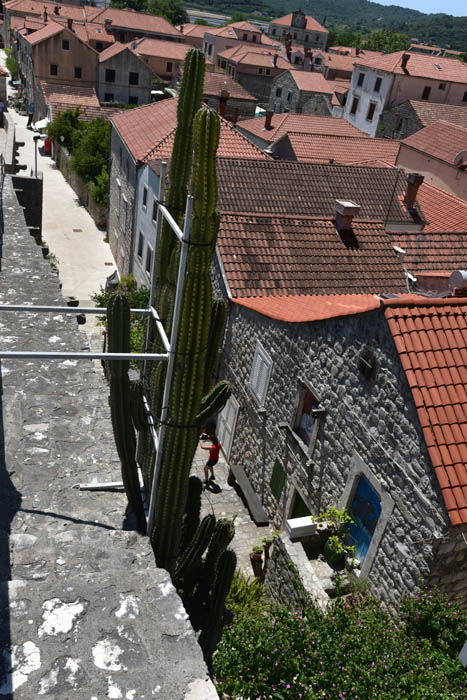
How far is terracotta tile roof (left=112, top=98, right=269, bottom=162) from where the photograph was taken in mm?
20906

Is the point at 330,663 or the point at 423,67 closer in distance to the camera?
the point at 330,663

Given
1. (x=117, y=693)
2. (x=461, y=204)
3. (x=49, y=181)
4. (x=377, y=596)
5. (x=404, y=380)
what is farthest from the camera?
(x=49, y=181)

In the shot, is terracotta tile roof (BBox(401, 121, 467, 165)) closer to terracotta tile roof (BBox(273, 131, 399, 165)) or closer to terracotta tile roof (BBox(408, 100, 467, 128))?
terracotta tile roof (BBox(273, 131, 399, 165))

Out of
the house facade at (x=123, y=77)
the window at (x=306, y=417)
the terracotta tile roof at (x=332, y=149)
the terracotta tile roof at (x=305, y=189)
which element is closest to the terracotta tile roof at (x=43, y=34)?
the house facade at (x=123, y=77)

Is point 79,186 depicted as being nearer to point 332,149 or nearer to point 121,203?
point 121,203

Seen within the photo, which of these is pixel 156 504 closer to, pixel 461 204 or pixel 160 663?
pixel 160 663

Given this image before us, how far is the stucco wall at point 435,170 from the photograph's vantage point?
88.8ft

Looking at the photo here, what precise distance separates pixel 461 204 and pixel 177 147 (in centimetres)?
1641

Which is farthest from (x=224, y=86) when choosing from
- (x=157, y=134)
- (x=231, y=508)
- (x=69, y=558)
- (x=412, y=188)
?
(x=69, y=558)

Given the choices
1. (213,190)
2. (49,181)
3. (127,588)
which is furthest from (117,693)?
(49,181)

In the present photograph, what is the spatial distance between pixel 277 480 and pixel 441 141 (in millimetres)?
23581

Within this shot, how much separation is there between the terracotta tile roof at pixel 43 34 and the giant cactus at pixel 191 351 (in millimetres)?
52435

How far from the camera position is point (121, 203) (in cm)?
2547

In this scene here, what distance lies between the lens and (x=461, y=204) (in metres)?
19.6
